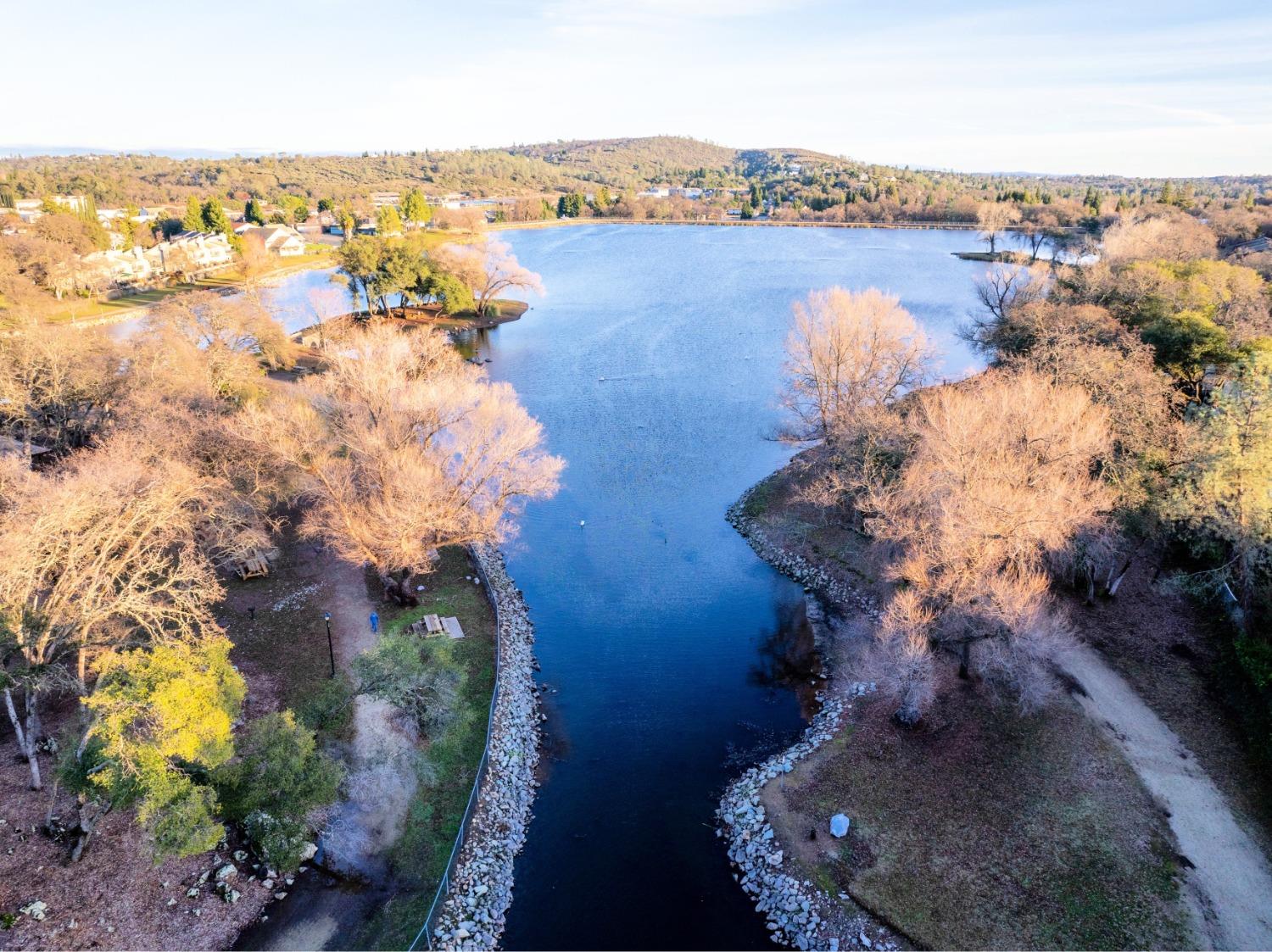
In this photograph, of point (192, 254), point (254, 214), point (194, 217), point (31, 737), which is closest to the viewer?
point (31, 737)

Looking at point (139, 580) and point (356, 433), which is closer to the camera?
point (139, 580)

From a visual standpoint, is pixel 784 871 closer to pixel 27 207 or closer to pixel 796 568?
pixel 796 568

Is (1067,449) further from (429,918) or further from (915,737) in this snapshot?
(429,918)

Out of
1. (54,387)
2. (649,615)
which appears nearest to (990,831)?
(649,615)

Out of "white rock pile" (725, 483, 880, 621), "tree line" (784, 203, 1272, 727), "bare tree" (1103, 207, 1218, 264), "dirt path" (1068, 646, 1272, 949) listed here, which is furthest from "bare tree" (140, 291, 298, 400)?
"bare tree" (1103, 207, 1218, 264)

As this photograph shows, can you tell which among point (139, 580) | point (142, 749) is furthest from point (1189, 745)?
point (139, 580)

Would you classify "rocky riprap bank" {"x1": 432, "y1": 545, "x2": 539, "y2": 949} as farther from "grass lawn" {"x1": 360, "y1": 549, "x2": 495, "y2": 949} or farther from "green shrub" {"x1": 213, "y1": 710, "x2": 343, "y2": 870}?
"green shrub" {"x1": 213, "y1": 710, "x2": 343, "y2": 870}

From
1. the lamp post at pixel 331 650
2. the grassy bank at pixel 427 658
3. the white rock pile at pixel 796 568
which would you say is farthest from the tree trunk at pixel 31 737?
the white rock pile at pixel 796 568

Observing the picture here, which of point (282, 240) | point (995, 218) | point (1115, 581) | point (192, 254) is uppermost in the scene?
point (995, 218)
